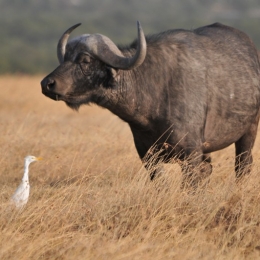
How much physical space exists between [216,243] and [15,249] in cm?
150

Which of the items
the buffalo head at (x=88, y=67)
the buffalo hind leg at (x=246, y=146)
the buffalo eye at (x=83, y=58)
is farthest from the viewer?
the buffalo hind leg at (x=246, y=146)

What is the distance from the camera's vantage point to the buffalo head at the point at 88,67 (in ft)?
24.5

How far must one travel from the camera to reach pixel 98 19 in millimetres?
106562

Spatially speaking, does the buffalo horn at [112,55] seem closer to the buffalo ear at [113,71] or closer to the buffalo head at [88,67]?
the buffalo head at [88,67]

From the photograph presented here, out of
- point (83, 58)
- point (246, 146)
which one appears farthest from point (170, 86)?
point (246, 146)

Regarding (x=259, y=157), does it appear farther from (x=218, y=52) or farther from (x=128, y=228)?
(x=128, y=228)

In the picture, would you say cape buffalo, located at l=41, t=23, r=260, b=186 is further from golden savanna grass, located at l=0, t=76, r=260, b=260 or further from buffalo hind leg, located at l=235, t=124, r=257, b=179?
golden savanna grass, located at l=0, t=76, r=260, b=260

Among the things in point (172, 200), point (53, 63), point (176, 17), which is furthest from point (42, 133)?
point (176, 17)

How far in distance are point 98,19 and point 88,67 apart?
10001 cm

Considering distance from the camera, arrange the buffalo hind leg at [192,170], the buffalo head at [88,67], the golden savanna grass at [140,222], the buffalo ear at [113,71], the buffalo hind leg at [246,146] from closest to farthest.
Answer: the golden savanna grass at [140,222] < the buffalo head at [88,67] < the buffalo ear at [113,71] < the buffalo hind leg at [192,170] < the buffalo hind leg at [246,146]

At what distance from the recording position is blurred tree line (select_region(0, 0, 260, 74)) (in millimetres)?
86438

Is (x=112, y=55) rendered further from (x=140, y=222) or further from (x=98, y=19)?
(x=98, y=19)

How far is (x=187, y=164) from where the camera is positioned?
7902 millimetres

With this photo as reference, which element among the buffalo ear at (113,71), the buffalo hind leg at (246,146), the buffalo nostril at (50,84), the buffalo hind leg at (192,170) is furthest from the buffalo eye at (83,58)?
the buffalo hind leg at (246,146)
